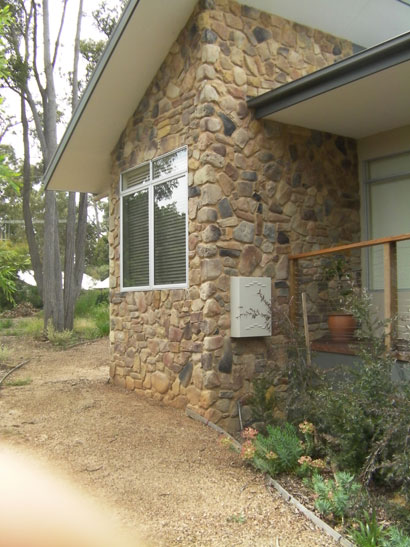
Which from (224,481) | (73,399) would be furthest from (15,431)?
(224,481)

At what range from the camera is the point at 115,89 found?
306 inches

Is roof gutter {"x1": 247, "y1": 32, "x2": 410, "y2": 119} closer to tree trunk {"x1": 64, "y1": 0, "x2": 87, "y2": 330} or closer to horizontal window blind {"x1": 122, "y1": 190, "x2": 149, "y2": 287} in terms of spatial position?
horizontal window blind {"x1": 122, "y1": 190, "x2": 149, "y2": 287}

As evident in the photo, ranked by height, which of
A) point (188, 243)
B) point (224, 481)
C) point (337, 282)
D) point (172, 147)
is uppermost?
point (172, 147)

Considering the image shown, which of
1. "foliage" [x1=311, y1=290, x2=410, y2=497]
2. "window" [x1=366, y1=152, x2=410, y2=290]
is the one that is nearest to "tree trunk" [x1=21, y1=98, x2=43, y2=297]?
"window" [x1=366, y1=152, x2=410, y2=290]

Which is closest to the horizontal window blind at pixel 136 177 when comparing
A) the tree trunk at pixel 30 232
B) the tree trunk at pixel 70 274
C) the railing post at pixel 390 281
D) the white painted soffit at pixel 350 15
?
the white painted soffit at pixel 350 15

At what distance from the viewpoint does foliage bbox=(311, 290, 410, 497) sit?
4.39 metres

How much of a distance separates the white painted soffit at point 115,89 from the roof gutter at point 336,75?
1.38 metres

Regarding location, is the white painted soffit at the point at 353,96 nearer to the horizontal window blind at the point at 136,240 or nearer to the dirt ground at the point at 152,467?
the horizontal window blind at the point at 136,240

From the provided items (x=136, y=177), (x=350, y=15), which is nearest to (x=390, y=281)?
(x=136, y=177)

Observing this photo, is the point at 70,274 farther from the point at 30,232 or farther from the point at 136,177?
the point at 136,177

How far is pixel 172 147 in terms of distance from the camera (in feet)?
24.3

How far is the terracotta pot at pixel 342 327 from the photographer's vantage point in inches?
271

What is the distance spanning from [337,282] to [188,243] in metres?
1.83

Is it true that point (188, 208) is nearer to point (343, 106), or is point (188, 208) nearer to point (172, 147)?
point (172, 147)
